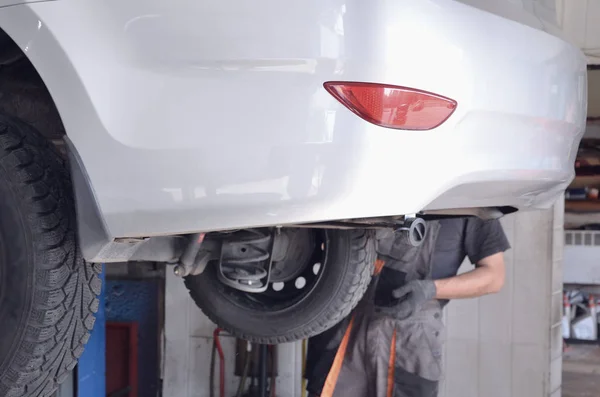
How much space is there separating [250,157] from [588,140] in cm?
576

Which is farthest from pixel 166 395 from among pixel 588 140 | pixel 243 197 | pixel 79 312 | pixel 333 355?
pixel 588 140

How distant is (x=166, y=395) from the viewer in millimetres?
4023

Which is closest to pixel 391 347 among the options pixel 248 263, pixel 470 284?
pixel 470 284

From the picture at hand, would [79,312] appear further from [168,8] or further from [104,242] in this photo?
[168,8]

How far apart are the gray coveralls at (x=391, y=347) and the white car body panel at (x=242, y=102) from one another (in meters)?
1.50

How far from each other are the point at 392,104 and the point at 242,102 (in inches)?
9.9

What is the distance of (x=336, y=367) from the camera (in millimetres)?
2781

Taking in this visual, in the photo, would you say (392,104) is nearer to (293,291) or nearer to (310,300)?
(310,300)

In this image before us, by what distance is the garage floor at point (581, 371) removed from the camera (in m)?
5.13

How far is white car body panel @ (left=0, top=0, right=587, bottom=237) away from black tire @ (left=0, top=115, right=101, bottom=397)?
0.15m

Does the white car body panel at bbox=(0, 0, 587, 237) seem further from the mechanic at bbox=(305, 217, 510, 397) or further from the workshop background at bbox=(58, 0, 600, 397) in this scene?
the workshop background at bbox=(58, 0, 600, 397)

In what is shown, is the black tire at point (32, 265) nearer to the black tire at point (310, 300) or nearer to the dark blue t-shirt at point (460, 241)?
the black tire at point (310, 300)

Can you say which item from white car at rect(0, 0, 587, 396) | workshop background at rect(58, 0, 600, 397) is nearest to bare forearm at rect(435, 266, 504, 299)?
workshop background at rect(58, 0, 600, 397)

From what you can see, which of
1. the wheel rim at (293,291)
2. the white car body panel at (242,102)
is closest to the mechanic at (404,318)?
the wheel rim at (293,291)
